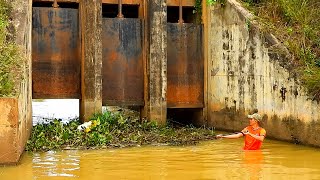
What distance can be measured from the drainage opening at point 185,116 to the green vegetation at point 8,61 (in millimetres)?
6190

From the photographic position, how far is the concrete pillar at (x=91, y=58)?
1384 cm

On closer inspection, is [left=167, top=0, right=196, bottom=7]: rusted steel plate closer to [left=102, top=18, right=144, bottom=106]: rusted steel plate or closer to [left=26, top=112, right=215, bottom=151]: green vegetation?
[left=102, top=18, right=144, bottom=106]: rusted steel plate

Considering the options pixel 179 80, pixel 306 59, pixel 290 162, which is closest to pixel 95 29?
pixel 179 80

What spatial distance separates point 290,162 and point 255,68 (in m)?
3.90

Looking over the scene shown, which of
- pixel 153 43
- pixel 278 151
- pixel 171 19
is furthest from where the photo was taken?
pixel 171 19

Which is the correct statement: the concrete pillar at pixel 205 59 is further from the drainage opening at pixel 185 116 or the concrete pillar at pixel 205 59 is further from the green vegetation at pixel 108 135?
the green vegetation at pixel 108 135

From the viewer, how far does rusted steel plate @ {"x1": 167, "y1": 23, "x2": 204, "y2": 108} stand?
15289mm

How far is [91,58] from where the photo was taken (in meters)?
13.9

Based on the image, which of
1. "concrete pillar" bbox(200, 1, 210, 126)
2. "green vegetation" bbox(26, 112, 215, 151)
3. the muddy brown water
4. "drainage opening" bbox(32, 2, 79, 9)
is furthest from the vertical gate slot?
the muddy brown water

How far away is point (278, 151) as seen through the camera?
37.5 ft

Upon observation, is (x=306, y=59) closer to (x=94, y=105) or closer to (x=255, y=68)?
(x=255, y=68)

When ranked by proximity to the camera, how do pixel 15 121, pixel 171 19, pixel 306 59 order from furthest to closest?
1. pixel 171 19
2. pixel 306 59
3. pixel 15 121

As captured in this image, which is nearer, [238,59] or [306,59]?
[306,59]

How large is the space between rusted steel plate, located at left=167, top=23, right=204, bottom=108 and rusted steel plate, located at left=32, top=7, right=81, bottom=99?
2.64 meters
